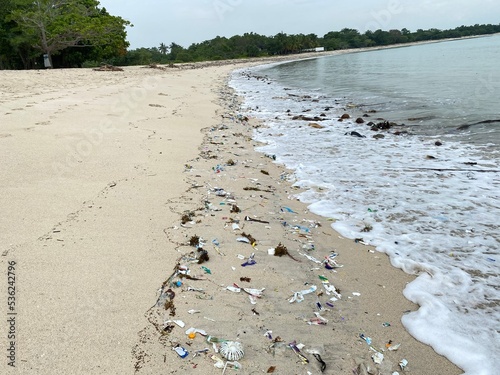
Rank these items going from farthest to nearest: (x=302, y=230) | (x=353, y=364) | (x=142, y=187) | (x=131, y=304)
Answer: (x=142, y=187), (x=302, y=230), (x=131, y=304), (x=353, y=364)

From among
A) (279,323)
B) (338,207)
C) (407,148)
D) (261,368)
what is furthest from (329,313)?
(407,148)

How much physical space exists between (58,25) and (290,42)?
9461 centimetres

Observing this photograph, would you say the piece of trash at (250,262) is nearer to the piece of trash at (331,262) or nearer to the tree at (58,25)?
the piece of trash at (331,262)

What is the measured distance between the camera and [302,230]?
402 centimetres

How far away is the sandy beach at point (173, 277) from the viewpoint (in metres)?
2.07

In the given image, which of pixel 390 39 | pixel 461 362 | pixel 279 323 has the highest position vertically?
pixel 390 39

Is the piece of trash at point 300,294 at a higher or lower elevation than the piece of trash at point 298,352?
lower

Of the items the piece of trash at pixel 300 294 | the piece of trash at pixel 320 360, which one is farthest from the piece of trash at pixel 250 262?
the piece of trash at pixel 320 360

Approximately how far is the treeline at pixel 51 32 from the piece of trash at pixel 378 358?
3105 cm

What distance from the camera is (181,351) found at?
81.2 inches

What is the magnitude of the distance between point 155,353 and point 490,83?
827 inches

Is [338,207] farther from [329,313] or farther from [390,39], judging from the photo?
[390,39]

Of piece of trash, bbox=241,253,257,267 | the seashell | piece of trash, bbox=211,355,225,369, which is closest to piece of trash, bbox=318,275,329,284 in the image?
piece of trash, bbox=241,253,257,267

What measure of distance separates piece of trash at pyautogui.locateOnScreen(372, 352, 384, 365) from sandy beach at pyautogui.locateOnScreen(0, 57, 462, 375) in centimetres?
3
